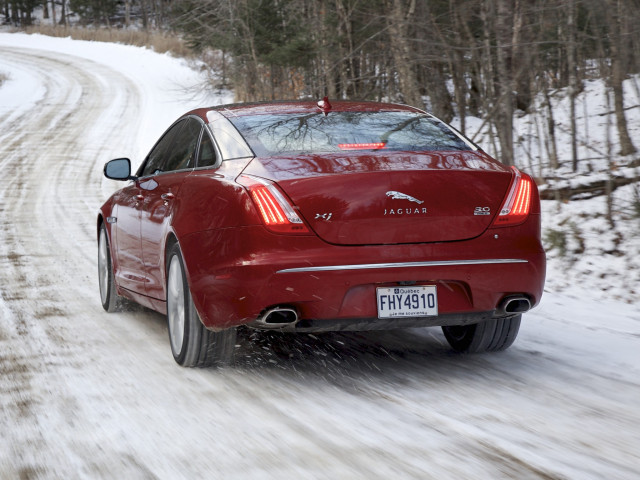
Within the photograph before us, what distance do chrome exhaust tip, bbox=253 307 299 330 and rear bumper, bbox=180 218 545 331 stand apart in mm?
31

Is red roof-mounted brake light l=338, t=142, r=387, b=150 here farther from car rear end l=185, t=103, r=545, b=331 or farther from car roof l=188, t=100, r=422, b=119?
car roof l=188, t=100, r=422, b=119

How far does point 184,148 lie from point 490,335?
91.4 inches

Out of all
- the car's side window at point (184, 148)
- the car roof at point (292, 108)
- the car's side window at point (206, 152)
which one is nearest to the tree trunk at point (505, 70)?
the car roof at point (292, 108)

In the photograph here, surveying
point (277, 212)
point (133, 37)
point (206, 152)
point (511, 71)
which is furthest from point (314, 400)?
point (133, 37)

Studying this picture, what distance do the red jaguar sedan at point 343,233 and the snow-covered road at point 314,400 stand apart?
41 cm

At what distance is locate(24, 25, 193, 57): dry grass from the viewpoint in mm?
43622

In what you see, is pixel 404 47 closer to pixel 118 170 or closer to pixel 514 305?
pixel 118 170

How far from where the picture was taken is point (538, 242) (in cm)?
521

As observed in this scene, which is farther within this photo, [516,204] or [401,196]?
[516,204]

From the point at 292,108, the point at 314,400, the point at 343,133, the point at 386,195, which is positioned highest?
the point at 292,108

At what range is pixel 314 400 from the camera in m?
4.81

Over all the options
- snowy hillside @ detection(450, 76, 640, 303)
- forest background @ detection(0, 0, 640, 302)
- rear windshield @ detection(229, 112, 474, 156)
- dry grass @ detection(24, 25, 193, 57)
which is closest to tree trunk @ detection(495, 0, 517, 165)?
forest background @ detection(0, 0, 640, 302)

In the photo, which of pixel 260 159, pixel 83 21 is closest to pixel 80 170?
pixel 260 159

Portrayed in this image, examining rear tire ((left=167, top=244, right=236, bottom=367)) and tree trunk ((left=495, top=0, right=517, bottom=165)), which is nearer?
rear tire ((left=167, top=244, right=236, bottom=367))
